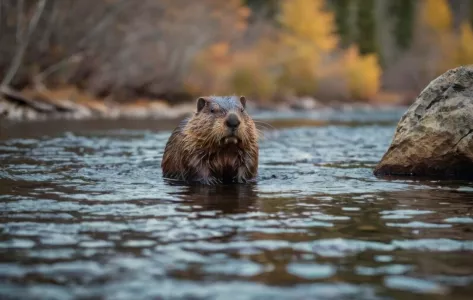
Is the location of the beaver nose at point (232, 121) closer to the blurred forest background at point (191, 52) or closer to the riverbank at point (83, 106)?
the riverbank at point (83, 106)

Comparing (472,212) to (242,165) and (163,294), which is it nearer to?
(242,165)

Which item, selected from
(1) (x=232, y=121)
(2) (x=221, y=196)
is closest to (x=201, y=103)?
(1) (x=232, y=121)

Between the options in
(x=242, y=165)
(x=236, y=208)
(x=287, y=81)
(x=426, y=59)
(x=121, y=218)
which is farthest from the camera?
(x=426, y=59)

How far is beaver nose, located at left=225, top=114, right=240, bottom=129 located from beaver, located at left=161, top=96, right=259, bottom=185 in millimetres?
13

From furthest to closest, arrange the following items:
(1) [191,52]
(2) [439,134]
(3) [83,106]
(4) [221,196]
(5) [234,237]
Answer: (1) [191,52]
(3) [83,106]
(2) [439,134]
(4) [221,196]
(5) [234,237]

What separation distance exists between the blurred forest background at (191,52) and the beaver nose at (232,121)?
28.5 m

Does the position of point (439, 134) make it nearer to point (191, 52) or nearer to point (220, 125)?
point (220, 125)

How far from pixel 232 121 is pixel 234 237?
11.6 feet

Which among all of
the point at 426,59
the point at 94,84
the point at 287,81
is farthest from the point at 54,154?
the point at 426,59

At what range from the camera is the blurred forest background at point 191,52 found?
43188 millimetres

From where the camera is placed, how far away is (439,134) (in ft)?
38.8

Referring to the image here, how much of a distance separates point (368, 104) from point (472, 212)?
222ft

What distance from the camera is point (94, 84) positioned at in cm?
4972

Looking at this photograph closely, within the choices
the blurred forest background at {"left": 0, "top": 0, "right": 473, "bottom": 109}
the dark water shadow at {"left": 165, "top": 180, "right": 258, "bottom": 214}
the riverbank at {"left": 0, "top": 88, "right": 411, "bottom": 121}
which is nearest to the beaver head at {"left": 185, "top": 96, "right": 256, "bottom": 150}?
the dark water shadow at {"left": 165, "top": 180, "right": 258, "bottom": 214}
